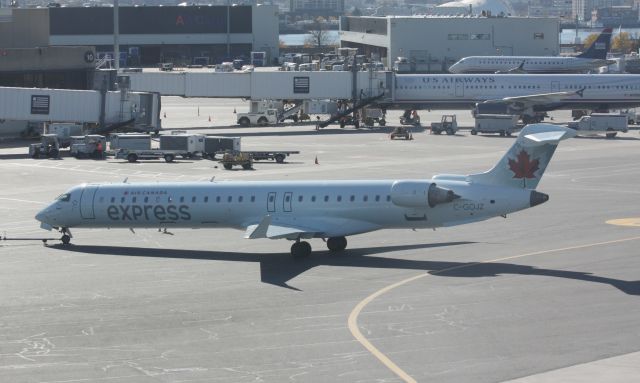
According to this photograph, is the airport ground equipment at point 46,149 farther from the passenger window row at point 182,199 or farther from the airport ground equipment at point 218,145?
the passenger window row at point 182,199

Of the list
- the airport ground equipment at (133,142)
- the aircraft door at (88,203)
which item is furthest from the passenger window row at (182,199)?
the airport ground equipment at (133,142)

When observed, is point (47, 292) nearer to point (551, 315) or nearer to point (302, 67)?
point (551, 315)

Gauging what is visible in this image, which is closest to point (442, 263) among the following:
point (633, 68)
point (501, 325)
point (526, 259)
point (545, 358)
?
point (526, 259)

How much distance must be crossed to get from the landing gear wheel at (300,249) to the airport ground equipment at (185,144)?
4216 centimetres

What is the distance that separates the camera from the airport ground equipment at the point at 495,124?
107000mm

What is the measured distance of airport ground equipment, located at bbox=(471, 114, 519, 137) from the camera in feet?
351

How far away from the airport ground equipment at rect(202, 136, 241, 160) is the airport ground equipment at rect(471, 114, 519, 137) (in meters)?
28.5

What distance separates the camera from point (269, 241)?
5359cm

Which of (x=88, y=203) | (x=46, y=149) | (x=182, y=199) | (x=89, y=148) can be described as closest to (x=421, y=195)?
(x=182, y=199)

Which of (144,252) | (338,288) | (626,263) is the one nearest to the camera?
(338,288)

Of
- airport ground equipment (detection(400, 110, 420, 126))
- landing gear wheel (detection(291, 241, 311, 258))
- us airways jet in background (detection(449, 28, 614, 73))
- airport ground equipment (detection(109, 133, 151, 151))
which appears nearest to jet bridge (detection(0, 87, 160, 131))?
airport ground equipment (detection(109, 133, 151, 151))

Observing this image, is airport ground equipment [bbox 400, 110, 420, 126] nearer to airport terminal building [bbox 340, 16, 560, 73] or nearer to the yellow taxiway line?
the yellow taxiway line

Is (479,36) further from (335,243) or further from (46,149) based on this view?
(335,243)

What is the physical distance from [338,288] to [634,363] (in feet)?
43.9
